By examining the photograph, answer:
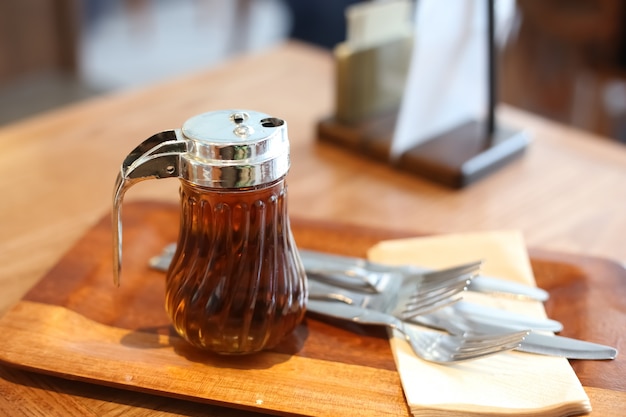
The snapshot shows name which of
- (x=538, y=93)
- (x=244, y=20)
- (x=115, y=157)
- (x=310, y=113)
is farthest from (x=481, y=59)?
(x=244, y=20)

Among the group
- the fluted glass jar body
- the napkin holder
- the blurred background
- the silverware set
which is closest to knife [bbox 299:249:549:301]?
the silverware set

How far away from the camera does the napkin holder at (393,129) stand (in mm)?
941

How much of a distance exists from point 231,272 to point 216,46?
2.99 metres

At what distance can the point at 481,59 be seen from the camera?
1012mm

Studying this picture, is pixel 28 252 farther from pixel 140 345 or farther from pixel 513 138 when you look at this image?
pixel 513 138

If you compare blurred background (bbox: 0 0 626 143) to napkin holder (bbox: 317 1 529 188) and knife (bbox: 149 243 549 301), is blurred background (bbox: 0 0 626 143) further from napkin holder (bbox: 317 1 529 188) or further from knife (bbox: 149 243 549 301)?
knife (bbox: 149 243 549 301)

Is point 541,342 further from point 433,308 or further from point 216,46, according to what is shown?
point 216,46

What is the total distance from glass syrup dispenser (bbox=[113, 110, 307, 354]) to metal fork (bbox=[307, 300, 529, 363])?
0.06 meters

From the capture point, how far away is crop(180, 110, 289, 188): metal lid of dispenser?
1.66 ft

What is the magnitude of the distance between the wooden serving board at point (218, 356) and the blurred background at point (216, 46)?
76 centimetres

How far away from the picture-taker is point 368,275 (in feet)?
2.20

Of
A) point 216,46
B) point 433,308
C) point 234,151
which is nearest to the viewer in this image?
point 234,151

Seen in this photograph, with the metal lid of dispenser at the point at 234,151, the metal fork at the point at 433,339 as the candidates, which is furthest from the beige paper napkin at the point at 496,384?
the metal lid of dispenser at the point at 234,151

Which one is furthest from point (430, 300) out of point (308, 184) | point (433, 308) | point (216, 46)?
point (216, 46)
